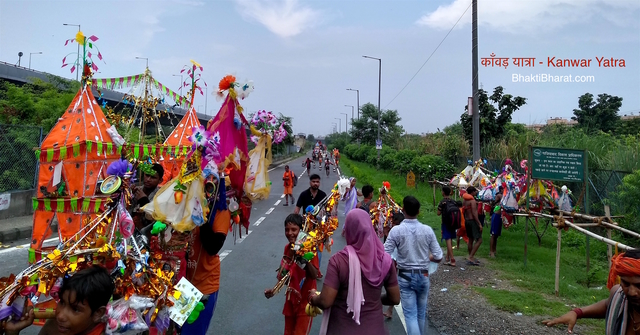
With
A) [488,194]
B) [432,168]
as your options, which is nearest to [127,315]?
[488,194]

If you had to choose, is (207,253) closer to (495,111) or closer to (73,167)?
(73,167)

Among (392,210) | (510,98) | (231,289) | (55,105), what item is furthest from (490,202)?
(55,105)

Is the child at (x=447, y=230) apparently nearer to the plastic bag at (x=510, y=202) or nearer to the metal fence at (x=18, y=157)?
the plastic bag at (x=510, y=202)

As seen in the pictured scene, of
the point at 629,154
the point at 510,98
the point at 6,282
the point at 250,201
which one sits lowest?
the point at 6,282

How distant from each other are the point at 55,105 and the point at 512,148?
17.6 metres

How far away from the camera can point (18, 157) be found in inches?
451

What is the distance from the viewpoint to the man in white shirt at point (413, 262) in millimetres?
4066

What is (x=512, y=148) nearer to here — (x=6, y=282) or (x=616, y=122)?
(x=616, y=122)

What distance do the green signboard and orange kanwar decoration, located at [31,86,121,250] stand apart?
7.07 metres

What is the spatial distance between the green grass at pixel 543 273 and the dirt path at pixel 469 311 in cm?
21

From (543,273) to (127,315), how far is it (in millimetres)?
7599

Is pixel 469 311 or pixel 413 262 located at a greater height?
pixel 413 262

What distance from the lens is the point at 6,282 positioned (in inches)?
85.8

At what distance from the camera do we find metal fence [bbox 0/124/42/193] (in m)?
11.0
